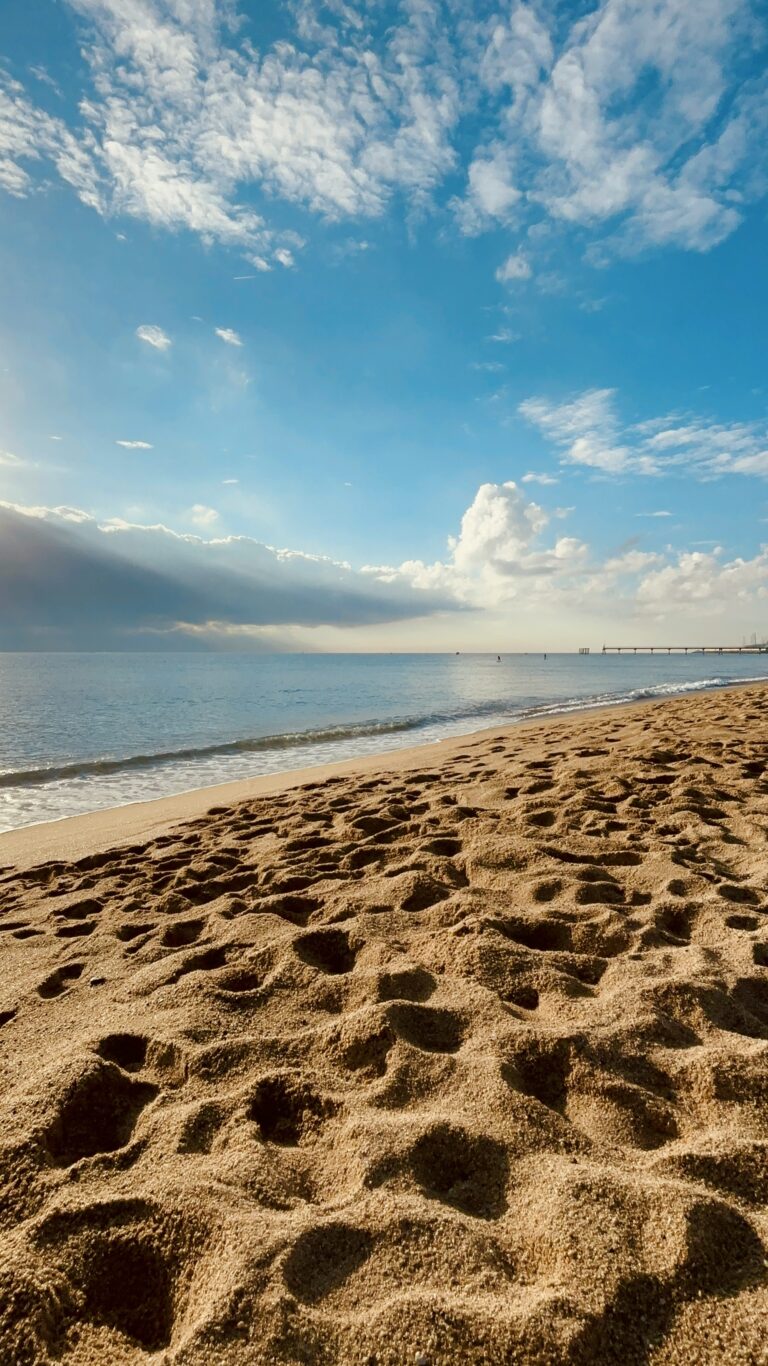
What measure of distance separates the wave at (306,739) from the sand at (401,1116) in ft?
31.1

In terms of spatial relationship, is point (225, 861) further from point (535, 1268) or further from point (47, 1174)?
point (535, 1268)

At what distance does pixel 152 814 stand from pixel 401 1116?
7.88 m

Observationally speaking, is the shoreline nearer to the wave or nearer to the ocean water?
the ocean water

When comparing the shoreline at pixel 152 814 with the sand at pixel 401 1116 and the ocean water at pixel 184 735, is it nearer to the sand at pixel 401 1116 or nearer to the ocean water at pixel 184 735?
the ocean water at pixel 184 735

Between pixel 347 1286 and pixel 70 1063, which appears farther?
pixel 70 1063

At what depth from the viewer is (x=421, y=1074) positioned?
2.51 m

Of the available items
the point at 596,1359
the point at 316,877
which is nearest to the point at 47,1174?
the point at 596,1359

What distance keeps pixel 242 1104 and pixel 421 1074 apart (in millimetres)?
697

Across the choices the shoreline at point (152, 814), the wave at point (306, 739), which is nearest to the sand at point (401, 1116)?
the shoreline at point (152, 814)


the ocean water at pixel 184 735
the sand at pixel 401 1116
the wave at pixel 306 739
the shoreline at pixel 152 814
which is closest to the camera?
the sand at pixel 401 1116

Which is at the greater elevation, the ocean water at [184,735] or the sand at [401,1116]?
the sand at [401,1116]

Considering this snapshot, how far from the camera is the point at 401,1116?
2283 mm

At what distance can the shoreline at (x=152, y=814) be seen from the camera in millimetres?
7464

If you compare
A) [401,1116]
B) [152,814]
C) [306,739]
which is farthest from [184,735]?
[401,1116]
